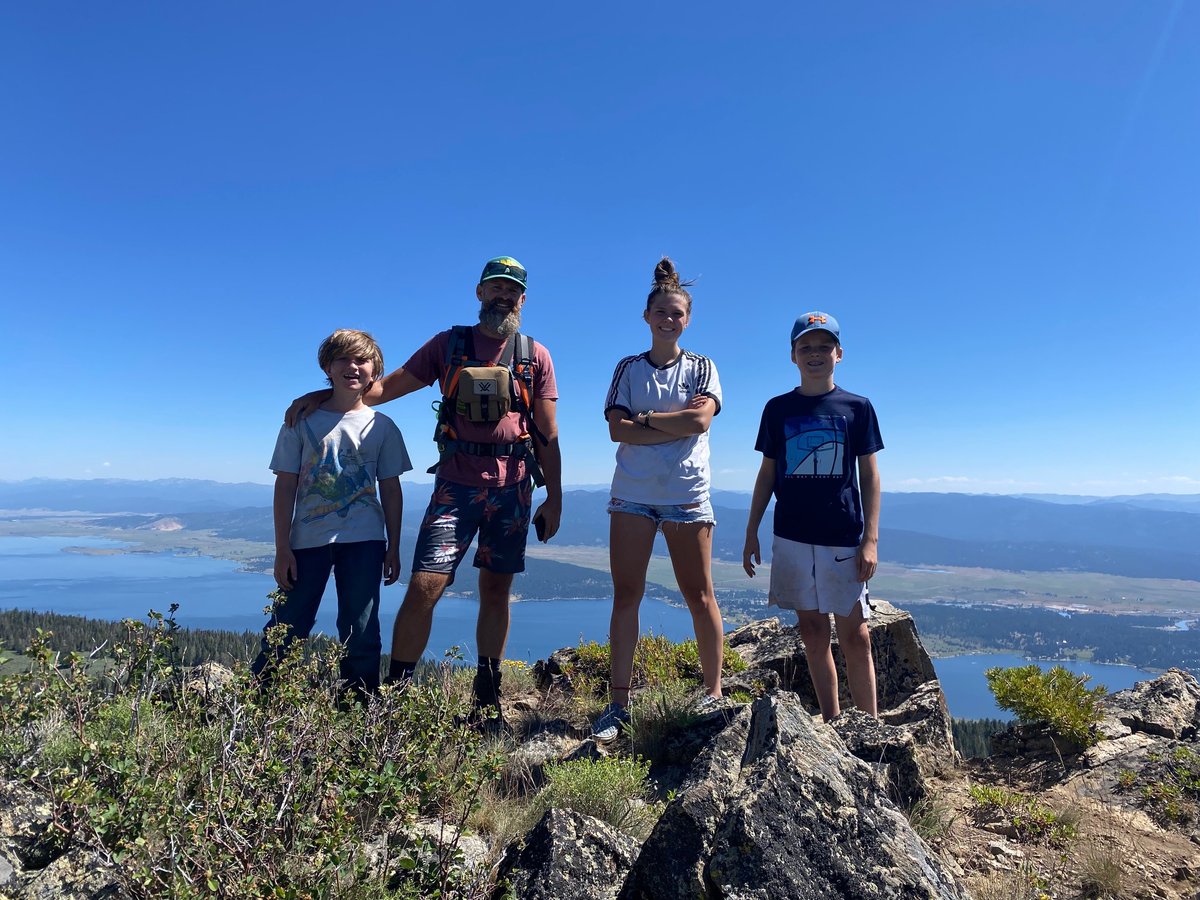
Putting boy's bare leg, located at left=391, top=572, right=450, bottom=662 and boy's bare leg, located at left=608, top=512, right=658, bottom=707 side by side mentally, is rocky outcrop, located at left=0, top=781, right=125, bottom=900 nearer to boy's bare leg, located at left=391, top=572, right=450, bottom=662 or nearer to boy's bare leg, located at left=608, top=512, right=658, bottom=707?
boy's bare leg, located at left=391, top=572, right=450, bottom=662

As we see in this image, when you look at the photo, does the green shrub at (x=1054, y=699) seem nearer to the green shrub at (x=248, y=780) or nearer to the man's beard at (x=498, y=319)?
the green shrub at (x=248, y=780)

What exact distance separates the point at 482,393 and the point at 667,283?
1541mm

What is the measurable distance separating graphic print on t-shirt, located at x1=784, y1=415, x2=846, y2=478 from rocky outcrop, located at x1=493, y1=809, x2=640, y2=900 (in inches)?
108

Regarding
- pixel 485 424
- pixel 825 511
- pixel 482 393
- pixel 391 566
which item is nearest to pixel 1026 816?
pixel 825 511

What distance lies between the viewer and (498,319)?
182 inches

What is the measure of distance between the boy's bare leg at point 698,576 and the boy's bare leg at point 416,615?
1626 mm

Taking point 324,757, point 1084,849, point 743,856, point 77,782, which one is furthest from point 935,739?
point 77,782

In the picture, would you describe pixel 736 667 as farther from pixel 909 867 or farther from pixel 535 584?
pixel 535 584

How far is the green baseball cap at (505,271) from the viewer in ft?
15.1

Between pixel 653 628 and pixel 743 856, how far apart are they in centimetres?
502

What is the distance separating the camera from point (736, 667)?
5.96m

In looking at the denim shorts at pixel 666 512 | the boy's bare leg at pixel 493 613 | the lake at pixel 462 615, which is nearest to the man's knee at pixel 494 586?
the boy's bare leg at pixel 493 613

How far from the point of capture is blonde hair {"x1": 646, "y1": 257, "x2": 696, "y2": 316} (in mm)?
4375

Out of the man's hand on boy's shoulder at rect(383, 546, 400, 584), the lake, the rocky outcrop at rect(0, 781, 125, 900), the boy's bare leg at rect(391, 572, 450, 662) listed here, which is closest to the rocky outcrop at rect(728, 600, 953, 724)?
the boy's bare leg at rect(391, 572, 450, 662)
